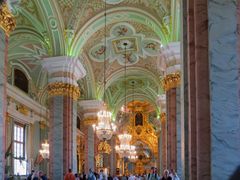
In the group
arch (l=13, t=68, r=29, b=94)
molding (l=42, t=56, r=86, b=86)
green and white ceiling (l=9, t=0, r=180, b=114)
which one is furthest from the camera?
arch (l=13, t=68, r=29, b=94)

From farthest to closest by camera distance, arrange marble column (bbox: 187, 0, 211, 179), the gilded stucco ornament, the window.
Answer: the gilded stucco ornament
the window
marble column (bbox: 187, 0, 211, 179)

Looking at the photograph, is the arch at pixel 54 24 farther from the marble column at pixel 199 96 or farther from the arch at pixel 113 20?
the marble column at pixel 199 96

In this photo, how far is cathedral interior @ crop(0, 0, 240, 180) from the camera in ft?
18.7

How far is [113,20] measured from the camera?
16.2 metres

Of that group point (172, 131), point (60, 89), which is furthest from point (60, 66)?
point (172, 131)

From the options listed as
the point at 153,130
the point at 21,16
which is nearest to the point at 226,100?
the point at 21,16

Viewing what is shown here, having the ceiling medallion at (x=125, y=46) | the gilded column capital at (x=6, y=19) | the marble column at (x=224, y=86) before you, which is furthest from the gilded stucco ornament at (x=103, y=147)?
the marble column at (x=224, y=86)

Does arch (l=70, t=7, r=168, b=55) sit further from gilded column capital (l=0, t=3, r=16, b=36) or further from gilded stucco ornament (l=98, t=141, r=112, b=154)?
gilded stucco ornament (l=98, t=141, r=112, b=154)

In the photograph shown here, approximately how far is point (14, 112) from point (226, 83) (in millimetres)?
14097

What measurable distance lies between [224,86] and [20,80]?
15113 millimetres

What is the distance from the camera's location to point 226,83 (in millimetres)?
5629

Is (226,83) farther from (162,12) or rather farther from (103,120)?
(103,120)

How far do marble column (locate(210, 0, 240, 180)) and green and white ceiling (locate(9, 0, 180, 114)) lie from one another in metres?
5.09

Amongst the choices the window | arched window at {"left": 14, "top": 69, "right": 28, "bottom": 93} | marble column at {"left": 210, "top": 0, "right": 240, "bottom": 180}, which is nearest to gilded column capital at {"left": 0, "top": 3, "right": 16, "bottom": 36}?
marble column at {"left": 210, "top": 0, "right": 240, "bottom": 180}
